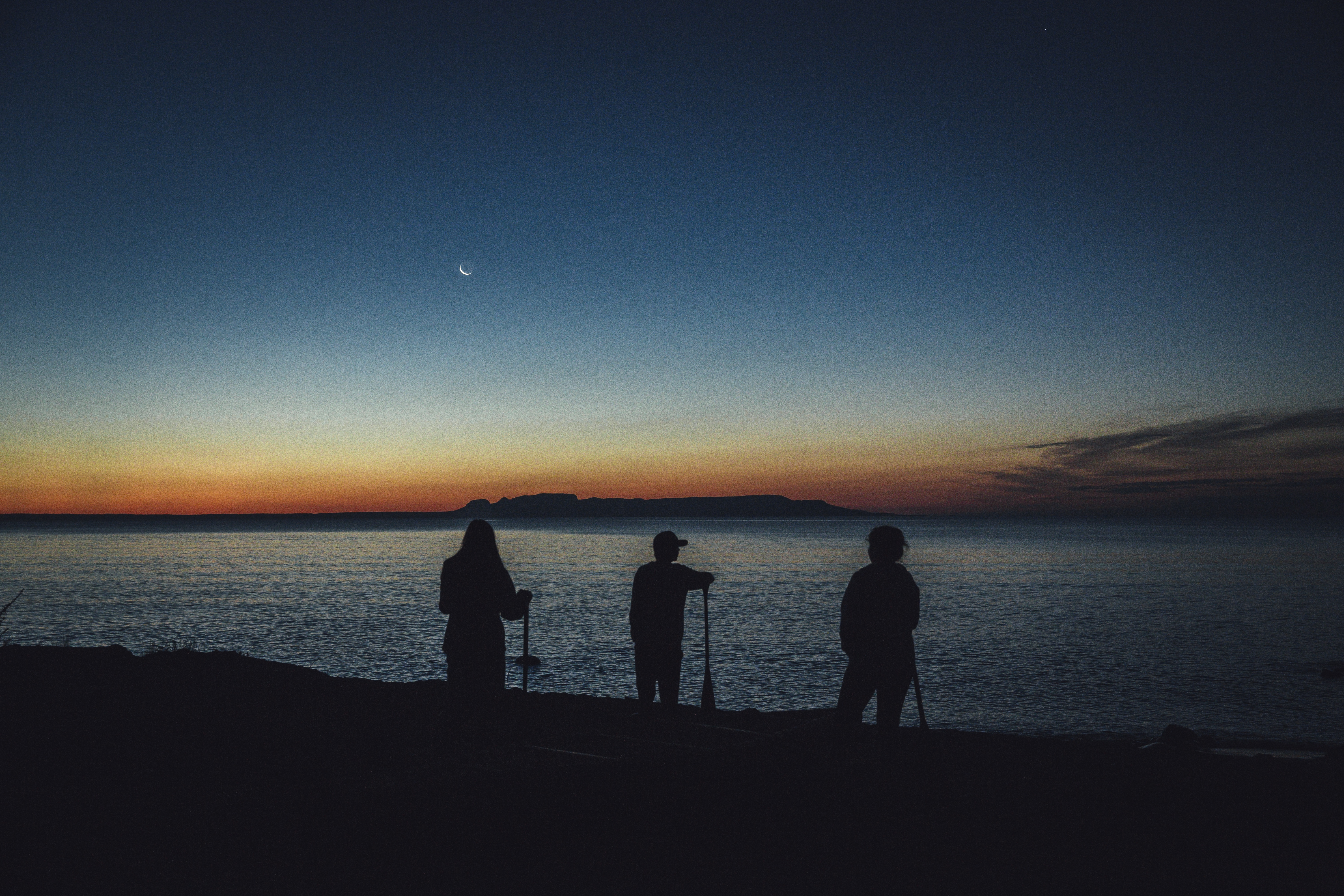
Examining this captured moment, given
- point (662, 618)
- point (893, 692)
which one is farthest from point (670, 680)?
point (893, 692)

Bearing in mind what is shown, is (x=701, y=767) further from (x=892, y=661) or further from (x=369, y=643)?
(x=369, y=643)

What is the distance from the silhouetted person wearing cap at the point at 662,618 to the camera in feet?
24.5

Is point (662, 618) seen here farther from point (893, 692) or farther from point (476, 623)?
point (893, 692)

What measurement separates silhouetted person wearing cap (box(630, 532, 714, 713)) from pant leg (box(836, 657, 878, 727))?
5.29ft

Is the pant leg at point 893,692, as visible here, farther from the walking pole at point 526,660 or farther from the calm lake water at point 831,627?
the calm lake water at point 831,627

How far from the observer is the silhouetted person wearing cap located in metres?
7.45

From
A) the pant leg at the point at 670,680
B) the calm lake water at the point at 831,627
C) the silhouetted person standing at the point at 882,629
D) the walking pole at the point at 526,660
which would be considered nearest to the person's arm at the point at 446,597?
the walking pole at the point at 526,660

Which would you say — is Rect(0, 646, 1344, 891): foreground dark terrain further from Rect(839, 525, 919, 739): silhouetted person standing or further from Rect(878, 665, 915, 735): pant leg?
Rect(839, 525, 919, 739): silhouetted person standing

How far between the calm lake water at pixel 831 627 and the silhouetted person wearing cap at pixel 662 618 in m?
9.36

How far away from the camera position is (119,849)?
5656 millimetres

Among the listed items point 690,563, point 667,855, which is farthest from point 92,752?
point 690,563

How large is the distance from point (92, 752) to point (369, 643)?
17.7 metres

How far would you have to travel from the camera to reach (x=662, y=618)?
748 centimetres

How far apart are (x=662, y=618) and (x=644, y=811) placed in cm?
185
